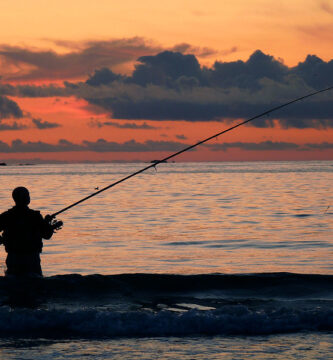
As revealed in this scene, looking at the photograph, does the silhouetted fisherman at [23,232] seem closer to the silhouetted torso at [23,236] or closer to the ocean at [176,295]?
the silhouetted torso at [23,236]

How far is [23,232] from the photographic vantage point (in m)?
8.87

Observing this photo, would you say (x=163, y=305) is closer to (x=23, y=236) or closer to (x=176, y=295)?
(x=176, y=295)

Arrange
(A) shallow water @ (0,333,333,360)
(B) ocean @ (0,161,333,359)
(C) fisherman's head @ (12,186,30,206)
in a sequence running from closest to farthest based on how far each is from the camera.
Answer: (A) shallow water @ (0,333,333,360) → (B) ocean @ (0,161,333,359) → (C) fisherman's head @ (12,186,30,206)

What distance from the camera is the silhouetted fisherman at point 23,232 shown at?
8.79 m

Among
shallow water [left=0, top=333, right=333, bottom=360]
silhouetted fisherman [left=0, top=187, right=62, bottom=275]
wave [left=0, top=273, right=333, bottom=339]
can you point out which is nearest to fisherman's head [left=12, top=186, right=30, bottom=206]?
silhouetted fisherman [left=0, top=187, right=62, bottom=275]

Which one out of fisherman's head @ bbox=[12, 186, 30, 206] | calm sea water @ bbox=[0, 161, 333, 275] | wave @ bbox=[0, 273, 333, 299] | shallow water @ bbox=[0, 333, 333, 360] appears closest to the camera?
shallow water @ bbox=[0, 333, 333, 360]

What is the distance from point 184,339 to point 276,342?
1044mm

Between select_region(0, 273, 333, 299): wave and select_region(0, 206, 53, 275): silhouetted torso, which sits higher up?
select_region(0, 206, 53, 275): silhouetted torso

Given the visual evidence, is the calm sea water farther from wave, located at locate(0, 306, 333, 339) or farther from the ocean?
wave, located at locate(0, 306, 333, 339)

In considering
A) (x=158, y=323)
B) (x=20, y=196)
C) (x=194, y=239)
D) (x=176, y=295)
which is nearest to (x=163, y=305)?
(x=176, y=295)

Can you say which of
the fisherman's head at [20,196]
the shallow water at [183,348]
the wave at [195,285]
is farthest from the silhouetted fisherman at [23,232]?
the shallow water at [183,348]

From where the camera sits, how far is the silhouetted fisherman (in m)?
8.79

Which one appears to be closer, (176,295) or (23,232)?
(23,232)

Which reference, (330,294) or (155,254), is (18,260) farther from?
(155,254)
